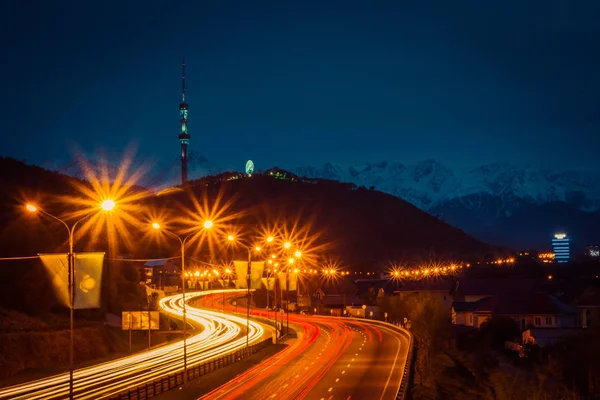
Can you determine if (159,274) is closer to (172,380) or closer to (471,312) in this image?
(471,312)

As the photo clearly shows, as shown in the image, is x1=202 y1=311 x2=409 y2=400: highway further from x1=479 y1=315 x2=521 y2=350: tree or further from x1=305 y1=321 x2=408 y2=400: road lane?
x1=479 y1=315 x2=521 y2=350: tree

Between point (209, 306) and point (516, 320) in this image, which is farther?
point (209, 306)

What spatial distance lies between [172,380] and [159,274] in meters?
104

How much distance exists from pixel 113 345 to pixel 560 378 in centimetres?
3410

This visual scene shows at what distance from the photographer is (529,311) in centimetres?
7012

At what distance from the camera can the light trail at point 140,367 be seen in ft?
109

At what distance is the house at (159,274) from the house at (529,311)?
72.1m

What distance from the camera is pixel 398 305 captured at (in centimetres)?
9131

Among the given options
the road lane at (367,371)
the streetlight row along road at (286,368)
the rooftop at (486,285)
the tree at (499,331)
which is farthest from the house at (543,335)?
the rooftop at (486,285)

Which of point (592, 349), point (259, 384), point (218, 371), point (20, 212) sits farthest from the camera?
point (20, 212)

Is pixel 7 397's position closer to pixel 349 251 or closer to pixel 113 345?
pixel 113 345

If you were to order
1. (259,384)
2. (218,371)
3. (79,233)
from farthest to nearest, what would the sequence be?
(79,233) → (218,371) → (259,384)

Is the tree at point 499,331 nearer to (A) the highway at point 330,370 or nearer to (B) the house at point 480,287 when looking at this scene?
(A) the highway at point 330,370

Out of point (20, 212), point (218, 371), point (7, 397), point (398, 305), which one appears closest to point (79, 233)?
point (20, 212)
